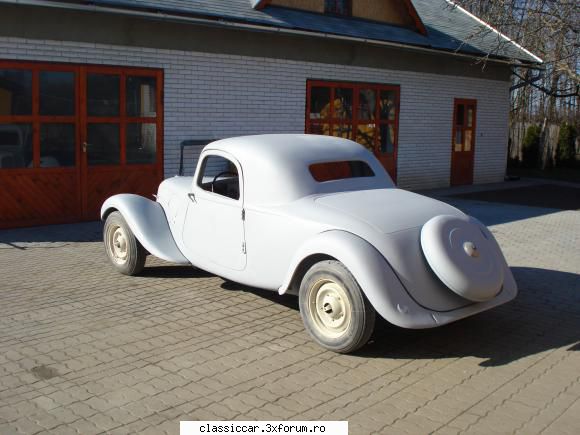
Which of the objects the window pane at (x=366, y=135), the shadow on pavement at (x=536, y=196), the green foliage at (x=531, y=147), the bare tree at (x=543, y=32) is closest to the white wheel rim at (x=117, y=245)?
the bare tree at (x=543, y=32)

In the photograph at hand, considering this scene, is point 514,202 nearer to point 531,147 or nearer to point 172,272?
point 172,272

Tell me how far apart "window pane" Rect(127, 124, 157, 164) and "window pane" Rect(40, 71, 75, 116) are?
1023 mm

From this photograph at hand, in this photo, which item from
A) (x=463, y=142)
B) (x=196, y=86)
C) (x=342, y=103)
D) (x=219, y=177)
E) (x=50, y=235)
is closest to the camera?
(x=219, y=177)

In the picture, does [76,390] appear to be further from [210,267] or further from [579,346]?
[579,346]

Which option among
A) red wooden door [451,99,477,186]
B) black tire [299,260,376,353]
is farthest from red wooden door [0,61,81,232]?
red wooden door [451,99,477,186]

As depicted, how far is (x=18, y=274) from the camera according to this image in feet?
24.1

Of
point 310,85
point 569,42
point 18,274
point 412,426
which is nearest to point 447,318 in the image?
point 412,426

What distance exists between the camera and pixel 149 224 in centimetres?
705

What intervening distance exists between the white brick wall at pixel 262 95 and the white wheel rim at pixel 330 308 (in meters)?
6.54

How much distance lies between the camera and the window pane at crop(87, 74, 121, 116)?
10.4 meters

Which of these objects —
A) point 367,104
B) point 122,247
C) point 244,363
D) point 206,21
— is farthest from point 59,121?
point 367,104

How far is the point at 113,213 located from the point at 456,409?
14.9ft

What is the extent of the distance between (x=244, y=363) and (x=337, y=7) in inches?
443

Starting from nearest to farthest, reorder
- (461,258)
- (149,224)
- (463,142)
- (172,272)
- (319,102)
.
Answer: (461,258)
(149,224)
(172,272)
(319,102)
(463,142)
